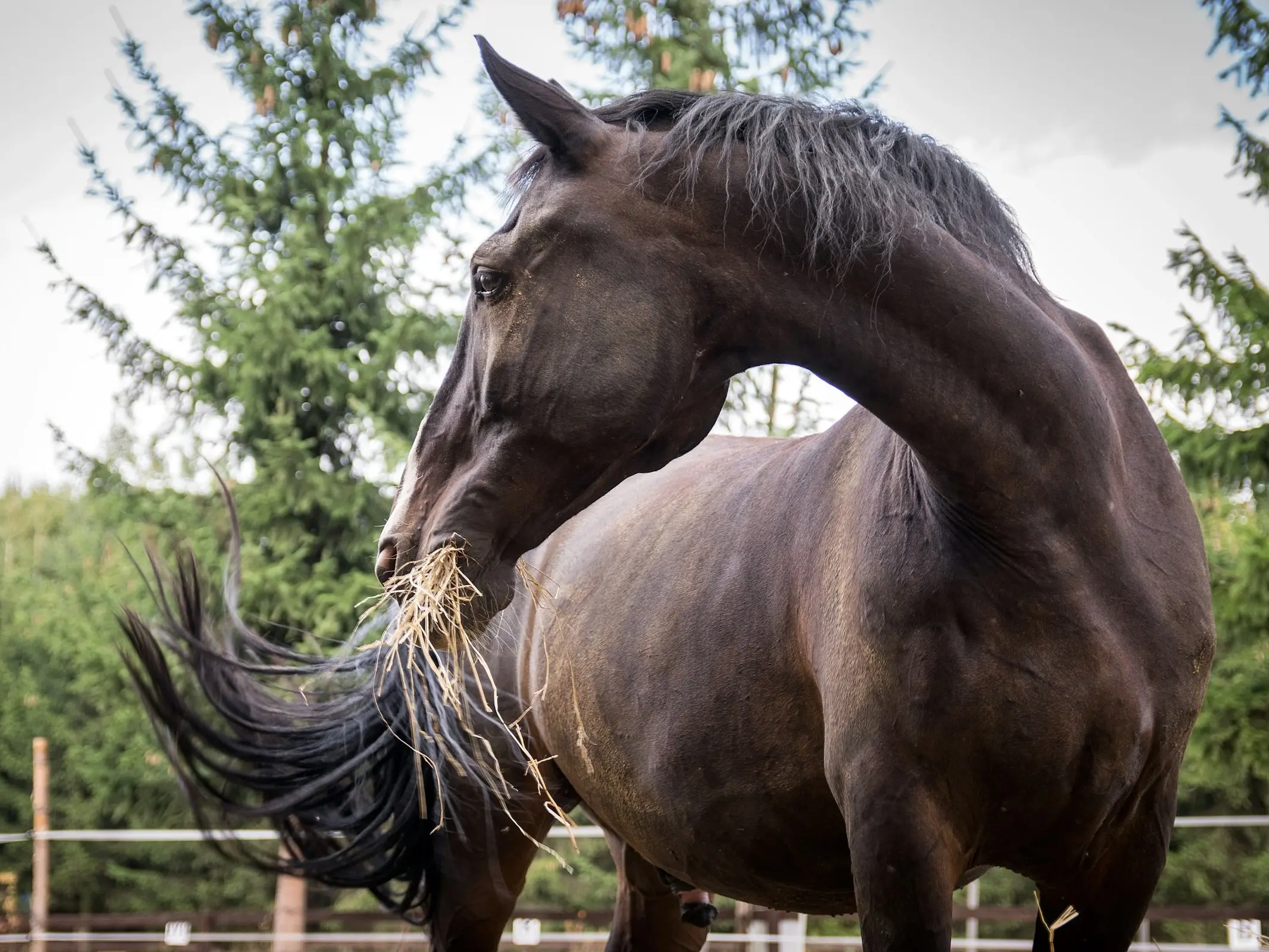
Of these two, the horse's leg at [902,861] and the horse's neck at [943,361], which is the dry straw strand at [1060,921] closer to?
the horse's leg at [902,861]

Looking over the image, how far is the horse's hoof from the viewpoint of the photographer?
409 cm

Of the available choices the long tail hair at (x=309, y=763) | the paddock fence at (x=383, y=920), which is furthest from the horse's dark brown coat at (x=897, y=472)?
the paddock fence at (x=383, y=920)

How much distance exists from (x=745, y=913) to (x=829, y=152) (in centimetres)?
801

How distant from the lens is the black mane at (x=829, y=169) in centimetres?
212

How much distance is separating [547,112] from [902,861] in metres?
1.55

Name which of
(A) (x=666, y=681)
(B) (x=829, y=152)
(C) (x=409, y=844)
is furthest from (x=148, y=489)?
(B) (x=829, y=152)

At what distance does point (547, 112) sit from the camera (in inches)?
84.4

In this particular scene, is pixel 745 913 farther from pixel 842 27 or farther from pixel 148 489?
pixel 842 27

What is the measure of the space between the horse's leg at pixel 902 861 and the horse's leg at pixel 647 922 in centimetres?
199

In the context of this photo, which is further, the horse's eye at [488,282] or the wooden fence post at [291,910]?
the wooden fence post at [291,910]

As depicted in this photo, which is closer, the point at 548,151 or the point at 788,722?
the point at 548,151

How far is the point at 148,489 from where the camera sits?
10.2m

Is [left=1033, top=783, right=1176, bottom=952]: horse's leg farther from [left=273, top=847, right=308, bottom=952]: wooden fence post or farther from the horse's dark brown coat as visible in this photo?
[left=273, top=847, right=308, bottom=952]: wooden fence post

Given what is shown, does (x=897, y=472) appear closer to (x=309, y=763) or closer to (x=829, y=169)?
(x=829, y=169)
